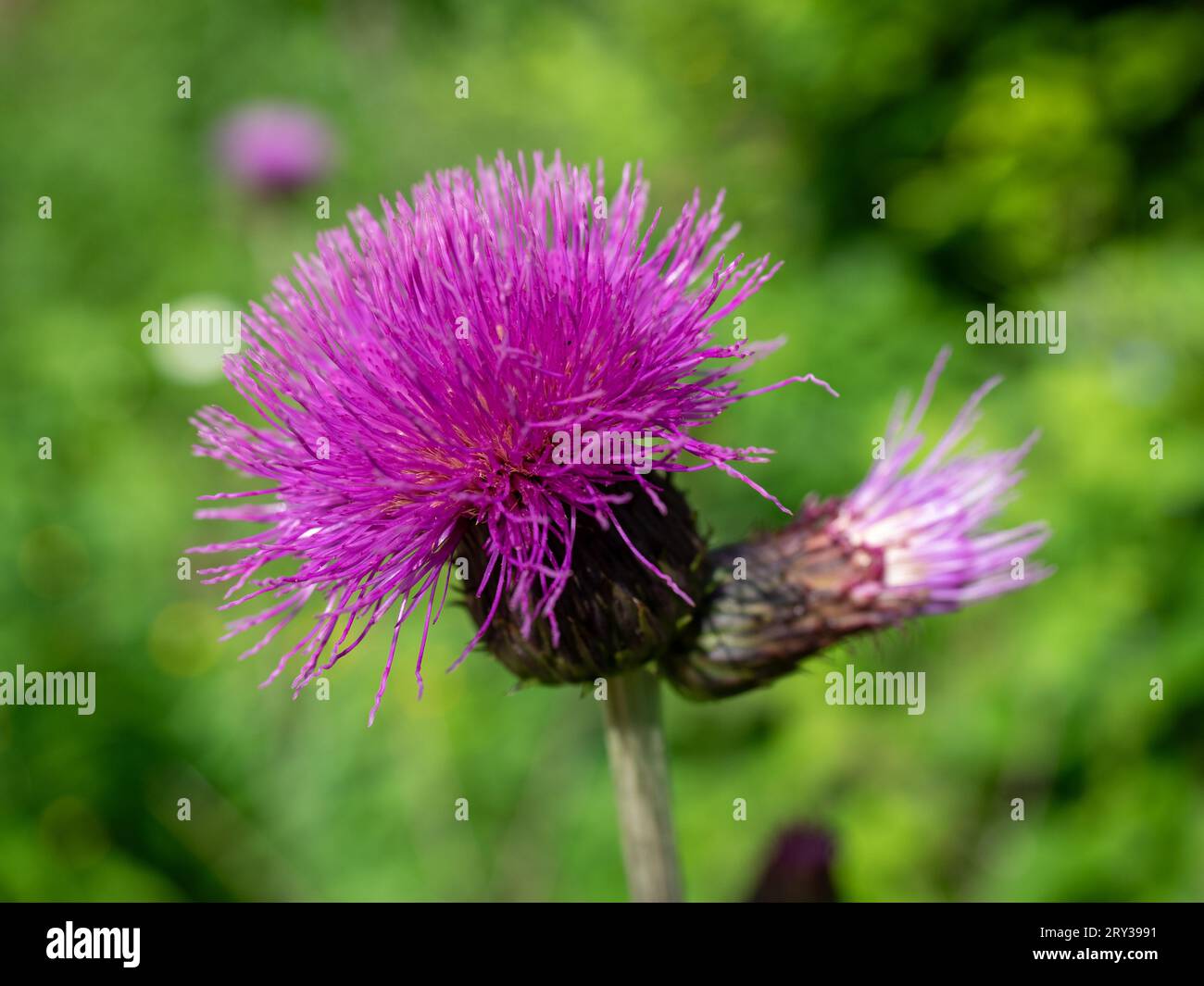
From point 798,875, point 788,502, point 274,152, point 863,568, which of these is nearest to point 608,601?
point 863,568

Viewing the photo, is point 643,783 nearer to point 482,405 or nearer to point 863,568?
point 863,568

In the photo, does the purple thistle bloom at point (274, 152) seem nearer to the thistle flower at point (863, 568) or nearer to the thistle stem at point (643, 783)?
the thistle flower at point (863, 568)

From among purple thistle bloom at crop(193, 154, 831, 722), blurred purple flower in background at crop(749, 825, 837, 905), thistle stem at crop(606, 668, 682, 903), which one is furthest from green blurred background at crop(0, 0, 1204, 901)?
purple thistle bloom at crop(193, 154, 831, 722)

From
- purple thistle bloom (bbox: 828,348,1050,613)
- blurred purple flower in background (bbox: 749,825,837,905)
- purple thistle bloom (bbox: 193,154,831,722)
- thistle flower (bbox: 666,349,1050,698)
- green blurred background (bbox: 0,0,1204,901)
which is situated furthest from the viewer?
green blurred background (bbox: 0,0,1204,901)

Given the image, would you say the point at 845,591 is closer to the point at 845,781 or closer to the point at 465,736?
the point at 845,781

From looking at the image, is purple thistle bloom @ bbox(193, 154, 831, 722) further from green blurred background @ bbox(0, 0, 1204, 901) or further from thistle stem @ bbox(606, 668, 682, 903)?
green blurred background @ bbox(0, 0, 1204, 901)
